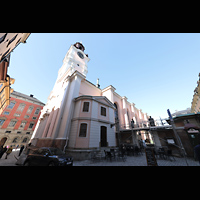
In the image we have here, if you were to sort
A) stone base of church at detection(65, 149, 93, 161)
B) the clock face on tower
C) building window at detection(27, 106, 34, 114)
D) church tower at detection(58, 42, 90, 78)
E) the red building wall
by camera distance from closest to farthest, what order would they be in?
1. stone base of church at detection(65, 149, 93, 161)
2. church tower at detection(58, 42, 90, 78)
3. the red building wall
4. the clock face on tower
5. building window at detection(27, 106, 34, 114)

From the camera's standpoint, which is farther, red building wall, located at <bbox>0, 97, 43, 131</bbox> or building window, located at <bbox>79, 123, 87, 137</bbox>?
red building wall, located at <bbox>0, 97, 43, 131</bbox>

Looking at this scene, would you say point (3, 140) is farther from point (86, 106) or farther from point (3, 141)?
point (86, 106)

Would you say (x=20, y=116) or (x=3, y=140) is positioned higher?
(x=20, y=116)

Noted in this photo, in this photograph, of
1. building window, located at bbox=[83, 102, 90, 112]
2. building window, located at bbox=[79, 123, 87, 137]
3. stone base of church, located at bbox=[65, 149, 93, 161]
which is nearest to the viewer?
stone base of church, located at bbox=[65, 149, 93, 161]

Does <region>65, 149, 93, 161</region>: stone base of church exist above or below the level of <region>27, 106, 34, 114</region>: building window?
below

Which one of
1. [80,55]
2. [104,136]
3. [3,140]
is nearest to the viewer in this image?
[104,136]

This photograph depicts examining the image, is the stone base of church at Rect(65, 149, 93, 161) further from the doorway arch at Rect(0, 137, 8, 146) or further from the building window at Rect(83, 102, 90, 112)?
the doorway arch at Rect(0, 137, 8, 146)

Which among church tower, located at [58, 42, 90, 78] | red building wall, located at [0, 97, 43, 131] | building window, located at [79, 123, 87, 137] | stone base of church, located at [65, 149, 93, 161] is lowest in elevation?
stone base of church, located at [65, 149, 93, 161]

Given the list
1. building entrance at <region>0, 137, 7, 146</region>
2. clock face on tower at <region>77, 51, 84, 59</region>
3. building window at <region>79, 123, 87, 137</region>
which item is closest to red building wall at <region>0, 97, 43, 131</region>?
building entrance at <region>0, 137, 7, 146</region>

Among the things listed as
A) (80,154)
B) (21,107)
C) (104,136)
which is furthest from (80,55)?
(80,154)

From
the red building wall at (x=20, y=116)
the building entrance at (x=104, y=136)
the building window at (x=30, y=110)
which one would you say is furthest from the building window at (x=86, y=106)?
the building window at (x=30, y=110)
